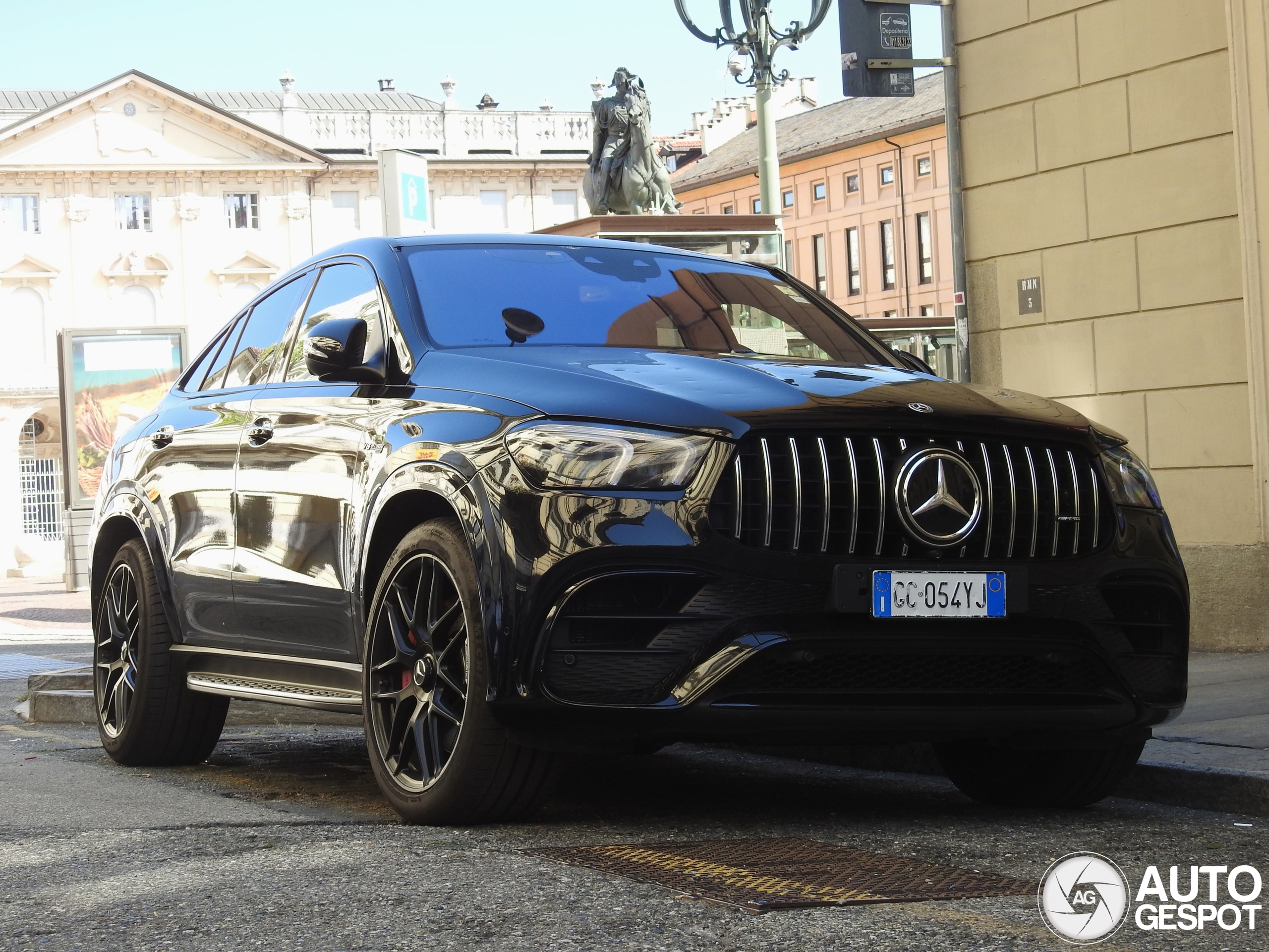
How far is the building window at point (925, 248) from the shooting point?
69500mm

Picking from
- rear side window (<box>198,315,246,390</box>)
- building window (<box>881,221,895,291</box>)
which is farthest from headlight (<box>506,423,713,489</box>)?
building window (<box>881,221,895,291</box>)

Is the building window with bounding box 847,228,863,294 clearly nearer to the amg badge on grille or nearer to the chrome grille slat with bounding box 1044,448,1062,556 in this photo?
the chrome grille slat with bounding box 1044,448,1062,556

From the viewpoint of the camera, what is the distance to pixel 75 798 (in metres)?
6.01

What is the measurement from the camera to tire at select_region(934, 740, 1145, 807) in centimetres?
544

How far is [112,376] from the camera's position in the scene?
89.1ft

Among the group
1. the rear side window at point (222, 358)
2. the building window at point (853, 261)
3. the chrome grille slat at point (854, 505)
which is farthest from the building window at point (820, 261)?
the chrome grille slat at point (854, 505)

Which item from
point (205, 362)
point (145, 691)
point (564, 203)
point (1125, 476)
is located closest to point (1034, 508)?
point (1125, 476)

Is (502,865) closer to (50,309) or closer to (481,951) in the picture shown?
(481,951)

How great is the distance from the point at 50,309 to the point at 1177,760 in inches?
2572

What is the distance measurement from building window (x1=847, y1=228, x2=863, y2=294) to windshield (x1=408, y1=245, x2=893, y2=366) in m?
68.4

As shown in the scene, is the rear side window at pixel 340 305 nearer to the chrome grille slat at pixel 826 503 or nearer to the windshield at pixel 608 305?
the windshield at pixel 608 305

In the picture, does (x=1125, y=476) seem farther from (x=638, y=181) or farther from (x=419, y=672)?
(x=638, y=181)

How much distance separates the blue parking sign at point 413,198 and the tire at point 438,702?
8.01 m

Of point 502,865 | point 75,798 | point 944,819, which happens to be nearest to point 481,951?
point 502,865
